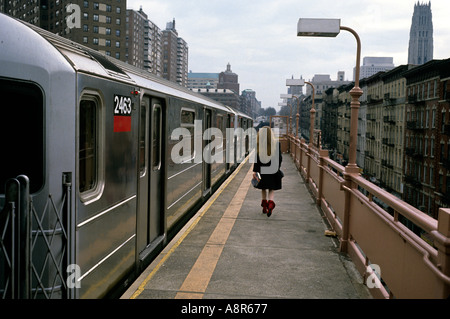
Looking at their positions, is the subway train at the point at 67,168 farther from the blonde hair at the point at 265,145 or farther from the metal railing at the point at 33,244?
the blonde hair at the point at 265,145

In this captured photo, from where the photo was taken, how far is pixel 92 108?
4008 mm

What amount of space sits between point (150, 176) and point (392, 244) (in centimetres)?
331

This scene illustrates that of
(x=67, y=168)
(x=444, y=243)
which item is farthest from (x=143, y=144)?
(x=444, y=243)

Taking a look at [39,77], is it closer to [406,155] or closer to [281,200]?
[281,200]

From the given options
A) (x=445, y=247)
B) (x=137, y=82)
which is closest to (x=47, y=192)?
(x=137, y=82)

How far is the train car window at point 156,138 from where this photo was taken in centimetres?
625

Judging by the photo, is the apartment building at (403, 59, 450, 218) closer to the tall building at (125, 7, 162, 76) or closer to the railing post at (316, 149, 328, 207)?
the railing post at (316, 149, 328, 207)

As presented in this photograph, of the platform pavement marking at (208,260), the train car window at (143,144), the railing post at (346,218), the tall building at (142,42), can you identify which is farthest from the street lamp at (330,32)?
the tall building at (142,42)

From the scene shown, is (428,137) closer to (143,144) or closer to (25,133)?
(143,144)

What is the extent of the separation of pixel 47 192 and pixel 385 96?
58374 millimetres

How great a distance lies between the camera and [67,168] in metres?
3.51

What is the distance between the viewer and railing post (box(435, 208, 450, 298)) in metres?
2.90

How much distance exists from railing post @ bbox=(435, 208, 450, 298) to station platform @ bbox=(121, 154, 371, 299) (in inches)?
87.3

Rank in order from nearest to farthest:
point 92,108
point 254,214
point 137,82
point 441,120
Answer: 1. point 92,108
2. point 137,82
3. point 254,214
4. point 441,120
